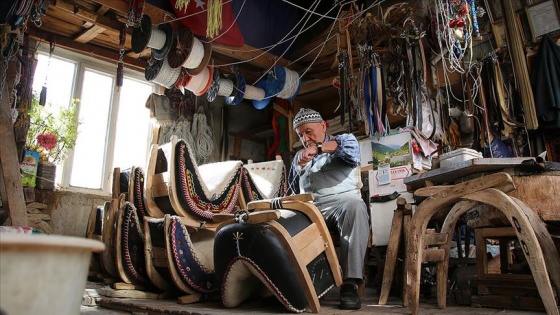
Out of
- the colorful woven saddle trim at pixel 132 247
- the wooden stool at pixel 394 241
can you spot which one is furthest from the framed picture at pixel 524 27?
the colorful woven saddle trim at pixel 132 247

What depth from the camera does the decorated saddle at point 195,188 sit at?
3.58m

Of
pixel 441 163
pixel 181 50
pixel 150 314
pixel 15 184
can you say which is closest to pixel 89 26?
pixel 181 50

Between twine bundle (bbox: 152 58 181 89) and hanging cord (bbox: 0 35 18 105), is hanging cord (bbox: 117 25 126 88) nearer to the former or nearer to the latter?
twine bundle (bbox: 152 58 181 89)

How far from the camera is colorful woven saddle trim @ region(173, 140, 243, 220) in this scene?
3.62 meters

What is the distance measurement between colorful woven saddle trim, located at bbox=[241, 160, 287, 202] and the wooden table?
1921 mm

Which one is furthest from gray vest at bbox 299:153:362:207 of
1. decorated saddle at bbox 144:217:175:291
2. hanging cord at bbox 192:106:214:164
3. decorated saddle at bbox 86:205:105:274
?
hanging cord at bbox 192:106:214:164

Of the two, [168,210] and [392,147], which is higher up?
[392,147]

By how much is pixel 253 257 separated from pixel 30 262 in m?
1.87

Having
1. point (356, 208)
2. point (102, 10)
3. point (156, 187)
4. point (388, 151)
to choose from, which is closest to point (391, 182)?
point (388, 151)

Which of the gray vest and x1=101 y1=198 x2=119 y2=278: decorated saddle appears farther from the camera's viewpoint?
x1=101 y1=198 x2=119 y2=278: decorated saddle

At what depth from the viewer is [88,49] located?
657 cm

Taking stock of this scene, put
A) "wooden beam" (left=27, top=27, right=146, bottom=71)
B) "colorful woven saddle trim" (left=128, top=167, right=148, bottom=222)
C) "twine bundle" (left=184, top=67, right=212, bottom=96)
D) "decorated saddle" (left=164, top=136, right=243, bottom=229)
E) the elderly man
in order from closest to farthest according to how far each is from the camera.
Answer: the elderly man → "decorated saddle" (left=164, top=136, right=243, bottom=229) → "colorful woven saddle trim" (left=128, top=167, right=148, bottom=222) → "twine bundle" (left=184, top=67, right=212, bottom=96) → "wooden beam" (left=27, top=27, right=146, bottom=71)

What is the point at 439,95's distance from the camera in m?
5.66

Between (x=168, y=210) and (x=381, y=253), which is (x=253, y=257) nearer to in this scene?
(x=168, y=210)
